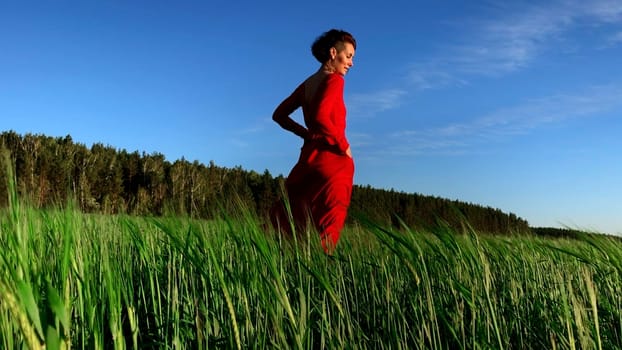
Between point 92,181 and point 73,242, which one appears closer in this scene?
point 73,242

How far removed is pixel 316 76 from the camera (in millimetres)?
3508

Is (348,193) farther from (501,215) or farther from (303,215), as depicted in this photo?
(501,215)

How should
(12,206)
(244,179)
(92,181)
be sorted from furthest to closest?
1. (244,179)
2. (92,181)
3. (12,206)

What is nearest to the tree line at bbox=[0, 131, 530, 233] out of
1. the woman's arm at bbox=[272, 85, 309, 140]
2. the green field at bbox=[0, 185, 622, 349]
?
the woman's arm at bbox=[272, 85, 309, 140]

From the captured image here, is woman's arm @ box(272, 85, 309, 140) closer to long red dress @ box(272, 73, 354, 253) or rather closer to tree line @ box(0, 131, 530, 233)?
long red dress @ box(272, 73, 354, 253)

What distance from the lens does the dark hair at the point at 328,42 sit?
3.55m

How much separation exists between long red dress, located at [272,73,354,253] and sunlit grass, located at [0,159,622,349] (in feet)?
1.45

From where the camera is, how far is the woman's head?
352 cm

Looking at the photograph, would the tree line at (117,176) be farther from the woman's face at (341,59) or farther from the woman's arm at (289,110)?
the woman's face at (341,59)

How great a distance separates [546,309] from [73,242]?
1.72 meters

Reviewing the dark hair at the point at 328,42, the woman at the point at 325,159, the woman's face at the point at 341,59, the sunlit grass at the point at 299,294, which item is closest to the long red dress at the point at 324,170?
the woman at the point at 325,159

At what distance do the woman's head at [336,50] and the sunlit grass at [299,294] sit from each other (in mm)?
1189

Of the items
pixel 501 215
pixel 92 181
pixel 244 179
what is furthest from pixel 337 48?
pixel 501 215

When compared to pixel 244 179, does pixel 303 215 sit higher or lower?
lower
